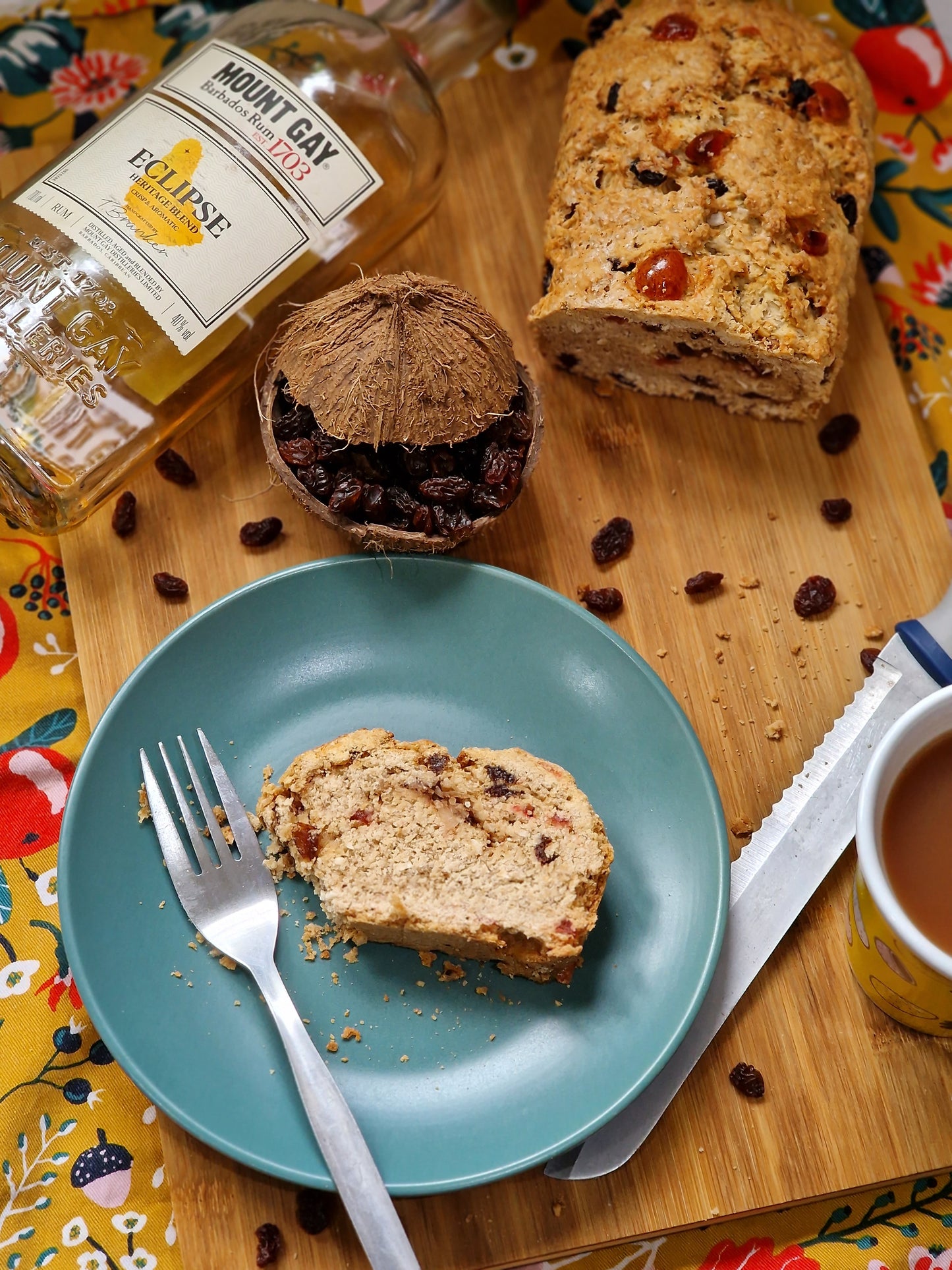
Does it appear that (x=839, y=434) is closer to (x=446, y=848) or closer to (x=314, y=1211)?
(x=446, y=848)

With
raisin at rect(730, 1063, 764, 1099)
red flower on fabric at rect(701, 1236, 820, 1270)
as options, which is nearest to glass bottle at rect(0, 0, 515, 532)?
raisin at rect(730, 1063, 764, 1099)

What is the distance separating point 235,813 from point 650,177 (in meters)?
1.68

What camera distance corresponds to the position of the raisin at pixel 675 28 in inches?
101

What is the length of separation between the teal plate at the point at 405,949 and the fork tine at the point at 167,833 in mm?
45

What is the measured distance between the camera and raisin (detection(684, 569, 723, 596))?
8.87 feet

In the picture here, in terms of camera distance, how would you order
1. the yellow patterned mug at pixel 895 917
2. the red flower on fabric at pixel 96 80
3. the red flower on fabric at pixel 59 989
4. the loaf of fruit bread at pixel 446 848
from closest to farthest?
the yellow patterned mug at pixel 895 917 → the loaf of fruit bread at pixel 446 848 → the red flower on fabric at pixel 59 989 → the red flower on fabric at pixel 96 80

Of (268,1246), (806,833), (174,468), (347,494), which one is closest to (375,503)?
(347,494)

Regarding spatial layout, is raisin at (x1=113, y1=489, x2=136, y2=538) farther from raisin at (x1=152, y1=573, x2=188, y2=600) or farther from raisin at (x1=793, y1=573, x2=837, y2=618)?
raisin at (x1=793, y1=573, x2=837, y2=618)

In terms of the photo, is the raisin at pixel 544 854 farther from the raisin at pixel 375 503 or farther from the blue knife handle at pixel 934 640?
the blue knife handle at pixel 934 640

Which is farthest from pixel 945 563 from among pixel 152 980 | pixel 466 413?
pixel 152 980

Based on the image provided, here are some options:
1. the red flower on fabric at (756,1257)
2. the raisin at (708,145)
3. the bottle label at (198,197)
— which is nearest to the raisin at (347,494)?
the bottle label at (198,197)

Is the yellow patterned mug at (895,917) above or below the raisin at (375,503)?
below

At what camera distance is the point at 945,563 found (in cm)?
278

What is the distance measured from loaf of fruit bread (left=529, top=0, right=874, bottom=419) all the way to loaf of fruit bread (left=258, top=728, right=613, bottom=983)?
3.39 ft
